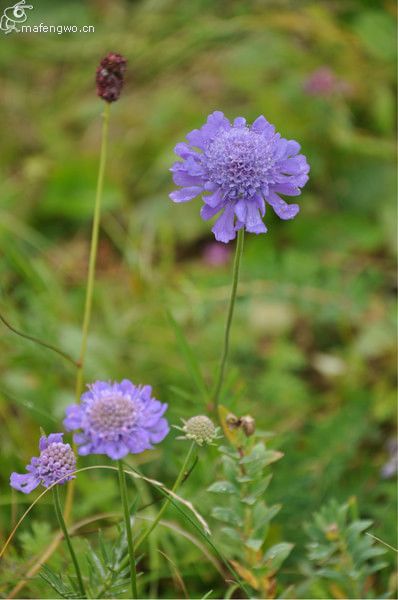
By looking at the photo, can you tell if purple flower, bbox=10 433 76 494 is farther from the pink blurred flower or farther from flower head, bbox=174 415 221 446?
the pink blurred flower

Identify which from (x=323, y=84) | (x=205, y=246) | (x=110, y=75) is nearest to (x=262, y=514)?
(x=110, y=75)

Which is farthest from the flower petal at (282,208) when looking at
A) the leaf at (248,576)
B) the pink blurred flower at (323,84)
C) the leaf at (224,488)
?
the pink blurred flower at (323,84)

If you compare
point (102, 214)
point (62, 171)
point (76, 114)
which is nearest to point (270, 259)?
point (102, 214)

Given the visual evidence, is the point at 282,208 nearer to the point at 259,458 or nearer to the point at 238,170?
the point at 238,170

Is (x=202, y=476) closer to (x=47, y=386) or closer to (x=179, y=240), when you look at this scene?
(x=47, y=386)

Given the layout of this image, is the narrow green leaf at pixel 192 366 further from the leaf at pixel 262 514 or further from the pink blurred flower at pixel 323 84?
the pink blurred flower at pixel 323 84

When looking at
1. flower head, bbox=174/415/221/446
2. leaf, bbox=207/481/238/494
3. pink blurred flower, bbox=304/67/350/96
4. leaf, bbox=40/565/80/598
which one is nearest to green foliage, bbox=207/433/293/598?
leaf, bbox=207/481/238/494
